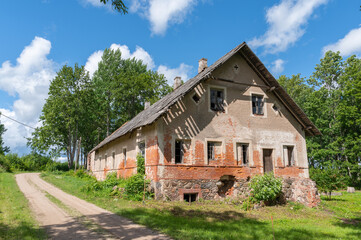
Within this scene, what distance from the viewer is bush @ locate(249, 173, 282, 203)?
14.0m

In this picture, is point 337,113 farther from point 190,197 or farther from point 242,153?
point 190,197

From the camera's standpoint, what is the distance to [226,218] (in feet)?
33.4

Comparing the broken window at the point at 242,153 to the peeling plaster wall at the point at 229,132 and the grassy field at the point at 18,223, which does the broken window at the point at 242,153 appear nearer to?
the peeling plaster wall at the point at 229,132

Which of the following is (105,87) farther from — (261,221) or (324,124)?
(261,221)

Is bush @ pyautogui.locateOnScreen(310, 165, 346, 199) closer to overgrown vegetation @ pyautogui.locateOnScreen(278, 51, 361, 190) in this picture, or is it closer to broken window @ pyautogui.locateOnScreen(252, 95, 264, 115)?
broken window @ pyautogui.locateOnScreen(252, 95, 264, 115)

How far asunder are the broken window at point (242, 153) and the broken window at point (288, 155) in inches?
120

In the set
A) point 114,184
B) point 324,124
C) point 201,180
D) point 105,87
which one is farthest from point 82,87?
point 324,124

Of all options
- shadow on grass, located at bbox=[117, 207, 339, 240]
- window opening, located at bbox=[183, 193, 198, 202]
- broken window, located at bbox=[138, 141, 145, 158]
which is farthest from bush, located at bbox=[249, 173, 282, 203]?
broken window, located at bbox=[138, 141, 145, 158]

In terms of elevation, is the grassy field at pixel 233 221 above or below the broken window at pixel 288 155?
below

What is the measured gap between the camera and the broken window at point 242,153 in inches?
615

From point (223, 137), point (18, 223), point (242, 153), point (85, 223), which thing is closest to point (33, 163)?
point (223, 137)

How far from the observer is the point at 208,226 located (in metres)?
8.38

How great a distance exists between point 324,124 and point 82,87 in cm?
3452

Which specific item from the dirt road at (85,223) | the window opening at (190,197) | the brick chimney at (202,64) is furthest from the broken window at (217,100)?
the dirt road at (85,223)
